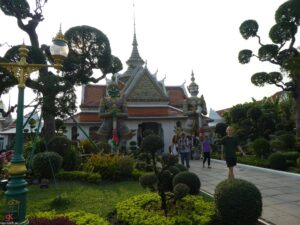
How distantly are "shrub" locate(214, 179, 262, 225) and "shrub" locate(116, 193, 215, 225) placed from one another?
451mm

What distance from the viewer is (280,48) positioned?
55.1 ft

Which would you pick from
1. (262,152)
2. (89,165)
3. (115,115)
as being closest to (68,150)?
(89,165)

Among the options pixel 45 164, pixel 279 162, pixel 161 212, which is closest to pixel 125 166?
pixel 45 164

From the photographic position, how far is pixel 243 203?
5.27 m

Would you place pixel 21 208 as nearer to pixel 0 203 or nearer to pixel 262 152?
pixel 0 203

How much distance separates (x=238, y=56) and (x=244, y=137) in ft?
19.8

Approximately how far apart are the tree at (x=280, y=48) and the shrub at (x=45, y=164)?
1222cm

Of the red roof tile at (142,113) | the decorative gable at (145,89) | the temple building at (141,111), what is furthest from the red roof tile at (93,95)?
the decorative gable at (145,89)

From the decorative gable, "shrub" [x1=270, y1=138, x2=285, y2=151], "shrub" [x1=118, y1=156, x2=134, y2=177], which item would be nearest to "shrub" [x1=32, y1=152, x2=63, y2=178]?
"shrub" [x1=118, y1=156, x2=134, y2=177]

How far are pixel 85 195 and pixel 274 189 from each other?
5498 millimetres

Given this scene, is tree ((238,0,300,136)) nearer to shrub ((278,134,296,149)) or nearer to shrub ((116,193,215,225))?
shrub ((278,134,296,149))

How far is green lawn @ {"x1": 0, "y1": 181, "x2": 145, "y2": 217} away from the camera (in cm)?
700

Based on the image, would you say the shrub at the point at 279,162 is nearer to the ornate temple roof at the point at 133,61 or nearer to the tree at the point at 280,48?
the tree at the point at 280,48

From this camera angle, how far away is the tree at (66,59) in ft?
35.6
